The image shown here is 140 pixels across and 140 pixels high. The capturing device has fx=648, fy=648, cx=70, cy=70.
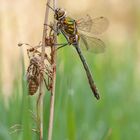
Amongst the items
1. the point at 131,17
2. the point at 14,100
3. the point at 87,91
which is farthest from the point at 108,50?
the point at 131,17

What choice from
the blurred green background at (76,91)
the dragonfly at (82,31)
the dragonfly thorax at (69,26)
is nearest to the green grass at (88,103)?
the blurred green background at (76,91)

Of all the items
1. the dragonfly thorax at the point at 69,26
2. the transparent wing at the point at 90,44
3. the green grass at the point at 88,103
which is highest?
the dragonfly thorax at the point at 69,26

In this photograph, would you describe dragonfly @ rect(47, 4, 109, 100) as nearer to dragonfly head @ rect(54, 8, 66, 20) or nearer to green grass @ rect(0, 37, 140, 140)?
dragonfly head @ rect(54, 8, 66, 20)

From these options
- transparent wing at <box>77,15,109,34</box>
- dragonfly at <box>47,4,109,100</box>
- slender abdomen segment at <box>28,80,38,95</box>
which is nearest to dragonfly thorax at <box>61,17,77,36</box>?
dragonfly at <box>47,4,109,100</box>

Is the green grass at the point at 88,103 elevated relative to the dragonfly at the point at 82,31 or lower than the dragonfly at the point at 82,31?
lower

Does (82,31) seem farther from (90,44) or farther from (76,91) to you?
(76,91)

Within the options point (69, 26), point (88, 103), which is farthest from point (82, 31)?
point (88, 103)

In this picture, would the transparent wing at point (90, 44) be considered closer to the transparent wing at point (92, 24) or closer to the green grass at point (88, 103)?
the transparent wing at point (92, 24)
